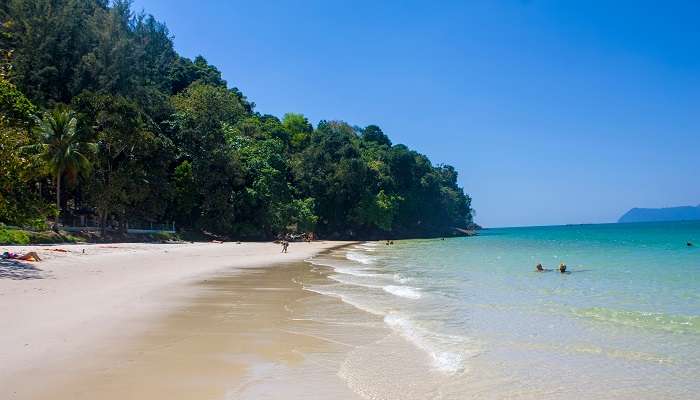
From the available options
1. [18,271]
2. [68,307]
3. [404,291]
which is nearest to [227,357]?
[68,307]

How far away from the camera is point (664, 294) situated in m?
16.4

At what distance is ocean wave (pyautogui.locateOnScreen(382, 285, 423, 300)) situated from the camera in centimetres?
1560

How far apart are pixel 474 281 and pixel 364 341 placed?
12.0 metres

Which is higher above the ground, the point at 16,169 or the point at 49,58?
the point at 49,58

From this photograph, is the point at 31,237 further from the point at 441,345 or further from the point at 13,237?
the point at 441,345

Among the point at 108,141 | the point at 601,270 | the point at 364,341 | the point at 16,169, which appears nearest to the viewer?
the point at 364,341

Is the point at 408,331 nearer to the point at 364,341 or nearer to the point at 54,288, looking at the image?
the point at 364,341

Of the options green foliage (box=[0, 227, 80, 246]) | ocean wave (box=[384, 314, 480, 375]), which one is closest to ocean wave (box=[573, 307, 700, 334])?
ocean wave (box=[384, 314, 480, 375])

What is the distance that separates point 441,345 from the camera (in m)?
9.15

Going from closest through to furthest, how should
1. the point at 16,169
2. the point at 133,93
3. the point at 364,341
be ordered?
the point at 364,341 → the point at 16,169 → the point at 133,93

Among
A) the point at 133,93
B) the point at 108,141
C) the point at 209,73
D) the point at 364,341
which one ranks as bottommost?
the point at 364,341

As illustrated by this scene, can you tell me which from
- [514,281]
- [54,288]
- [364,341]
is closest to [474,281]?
[514,281]

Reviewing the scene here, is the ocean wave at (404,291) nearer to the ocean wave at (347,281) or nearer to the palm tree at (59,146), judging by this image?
the ocean wave at (347,281)

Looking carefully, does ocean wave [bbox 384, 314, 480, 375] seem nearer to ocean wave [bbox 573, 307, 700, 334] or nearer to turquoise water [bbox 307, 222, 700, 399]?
turquoise water [bbox 307, 222, 700, 399]
